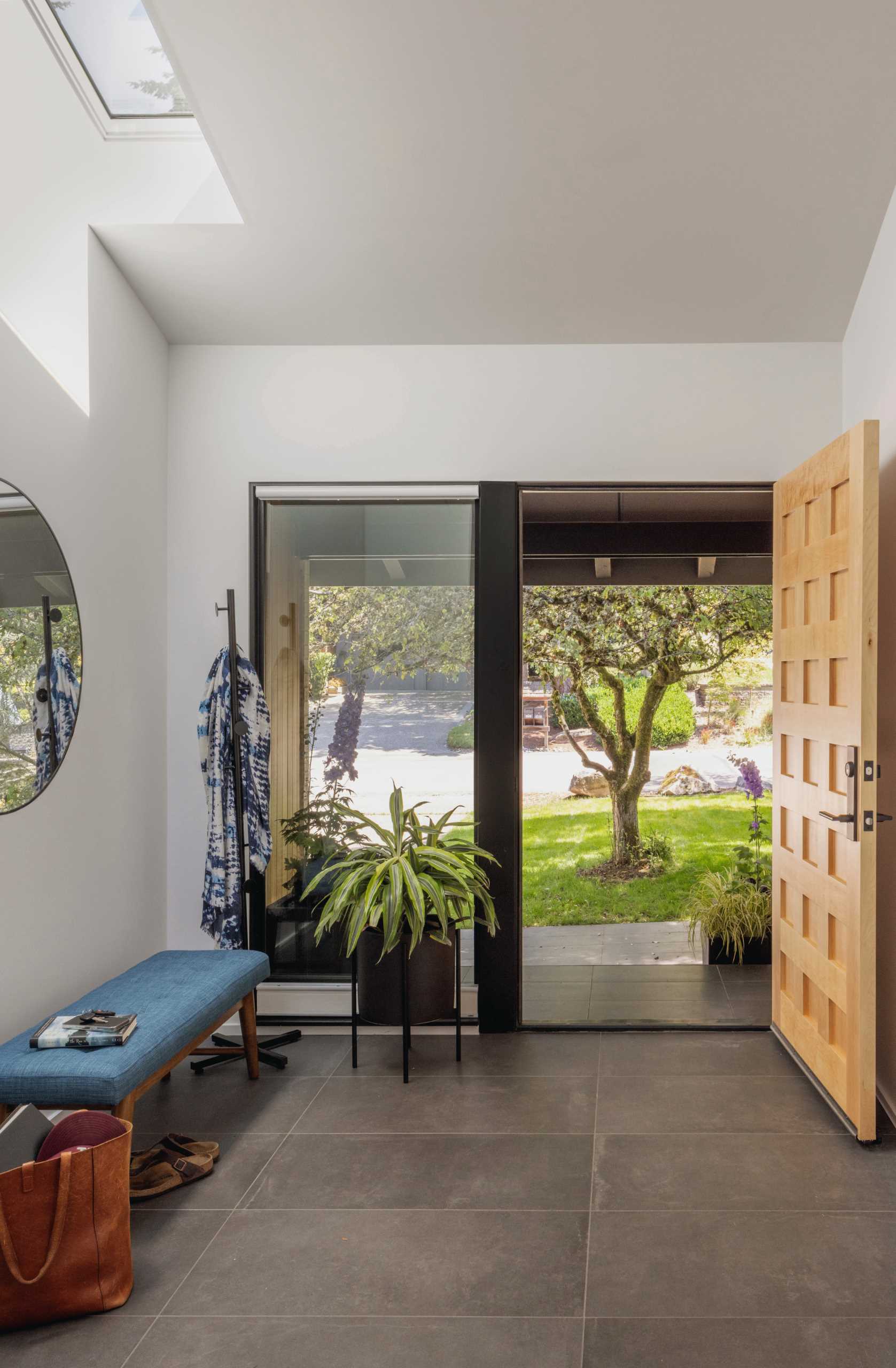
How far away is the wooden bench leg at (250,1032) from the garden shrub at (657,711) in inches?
197

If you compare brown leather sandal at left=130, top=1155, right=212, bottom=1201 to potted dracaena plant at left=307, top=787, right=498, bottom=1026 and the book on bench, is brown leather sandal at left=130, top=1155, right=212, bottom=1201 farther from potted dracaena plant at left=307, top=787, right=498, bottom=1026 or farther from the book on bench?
potted dracaena plant at left=307, top=787, right=498, bottom=1026

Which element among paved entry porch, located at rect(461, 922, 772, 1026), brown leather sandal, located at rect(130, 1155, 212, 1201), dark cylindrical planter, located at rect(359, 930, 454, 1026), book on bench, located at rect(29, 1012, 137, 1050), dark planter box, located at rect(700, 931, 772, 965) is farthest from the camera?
dark planter box, located at rect(700, 931, 772, 965)

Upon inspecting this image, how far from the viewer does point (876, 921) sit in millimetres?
3359

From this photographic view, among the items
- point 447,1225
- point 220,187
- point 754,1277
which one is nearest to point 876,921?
point 754,1277

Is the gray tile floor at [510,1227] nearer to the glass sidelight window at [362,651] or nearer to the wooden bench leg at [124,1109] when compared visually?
the wooden bench leg at [124,1109]

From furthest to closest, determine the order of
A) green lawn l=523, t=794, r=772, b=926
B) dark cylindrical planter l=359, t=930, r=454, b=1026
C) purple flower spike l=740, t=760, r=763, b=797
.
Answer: green lawn l=523, t=794, r=772, b=926, purple flower spike l=740, t=760, r=763, b=797, dark cylindrical planter l=359, t=930, r=454, b=1026

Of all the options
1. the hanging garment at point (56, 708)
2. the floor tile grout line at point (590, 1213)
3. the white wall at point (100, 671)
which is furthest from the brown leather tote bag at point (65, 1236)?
the hanging garment at point (56, 708)

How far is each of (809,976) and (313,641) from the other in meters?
2.20

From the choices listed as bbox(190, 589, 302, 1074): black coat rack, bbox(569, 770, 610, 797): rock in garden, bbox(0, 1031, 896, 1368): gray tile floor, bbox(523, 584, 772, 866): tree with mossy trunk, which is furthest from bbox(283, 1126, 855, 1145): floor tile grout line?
bbox(569, 770, 610, 797): rock in garden

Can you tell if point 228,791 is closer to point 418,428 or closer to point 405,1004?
point 405,1004

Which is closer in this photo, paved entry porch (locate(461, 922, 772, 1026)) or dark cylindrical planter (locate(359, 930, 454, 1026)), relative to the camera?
dark cylindrical planter (locate(359, 930, 454, 1026))

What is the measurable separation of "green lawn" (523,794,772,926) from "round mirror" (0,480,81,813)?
486cm

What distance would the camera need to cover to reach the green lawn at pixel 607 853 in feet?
24.8

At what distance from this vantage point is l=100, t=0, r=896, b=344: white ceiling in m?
2.62
